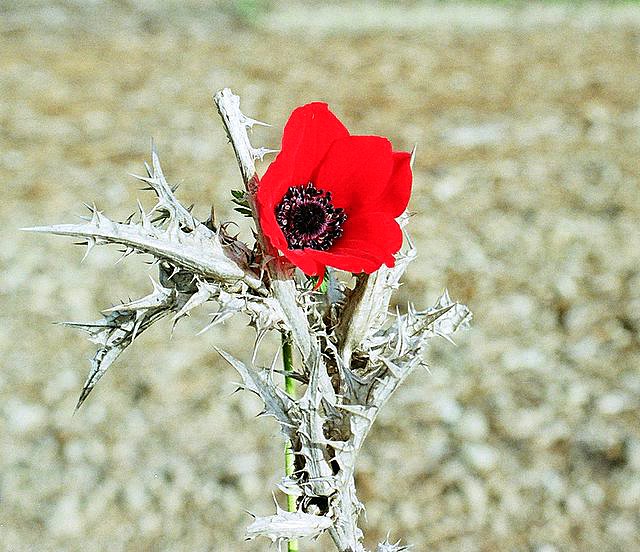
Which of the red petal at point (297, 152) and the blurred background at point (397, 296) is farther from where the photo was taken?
the blurred background at point (397, 296)

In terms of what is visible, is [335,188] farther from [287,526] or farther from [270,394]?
[287,526]

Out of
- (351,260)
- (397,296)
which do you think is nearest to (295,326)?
(351,260)

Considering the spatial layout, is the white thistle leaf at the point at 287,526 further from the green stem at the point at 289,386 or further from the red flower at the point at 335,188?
the red flower at the point at 335,188

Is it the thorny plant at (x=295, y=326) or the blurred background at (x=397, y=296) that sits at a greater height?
the thorny plant at (x=295, y=326)

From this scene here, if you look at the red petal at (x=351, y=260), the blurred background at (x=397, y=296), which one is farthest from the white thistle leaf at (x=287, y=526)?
the blurred background at (x=397, y=296)

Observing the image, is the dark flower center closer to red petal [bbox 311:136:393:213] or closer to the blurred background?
red petal [bbox 311:136:393:213]

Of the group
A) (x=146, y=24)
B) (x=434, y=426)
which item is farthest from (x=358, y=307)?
(x=146, y=24)

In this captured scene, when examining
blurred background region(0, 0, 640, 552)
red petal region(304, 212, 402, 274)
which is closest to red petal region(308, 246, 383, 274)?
red petal region(304, 212, 402, 274)
